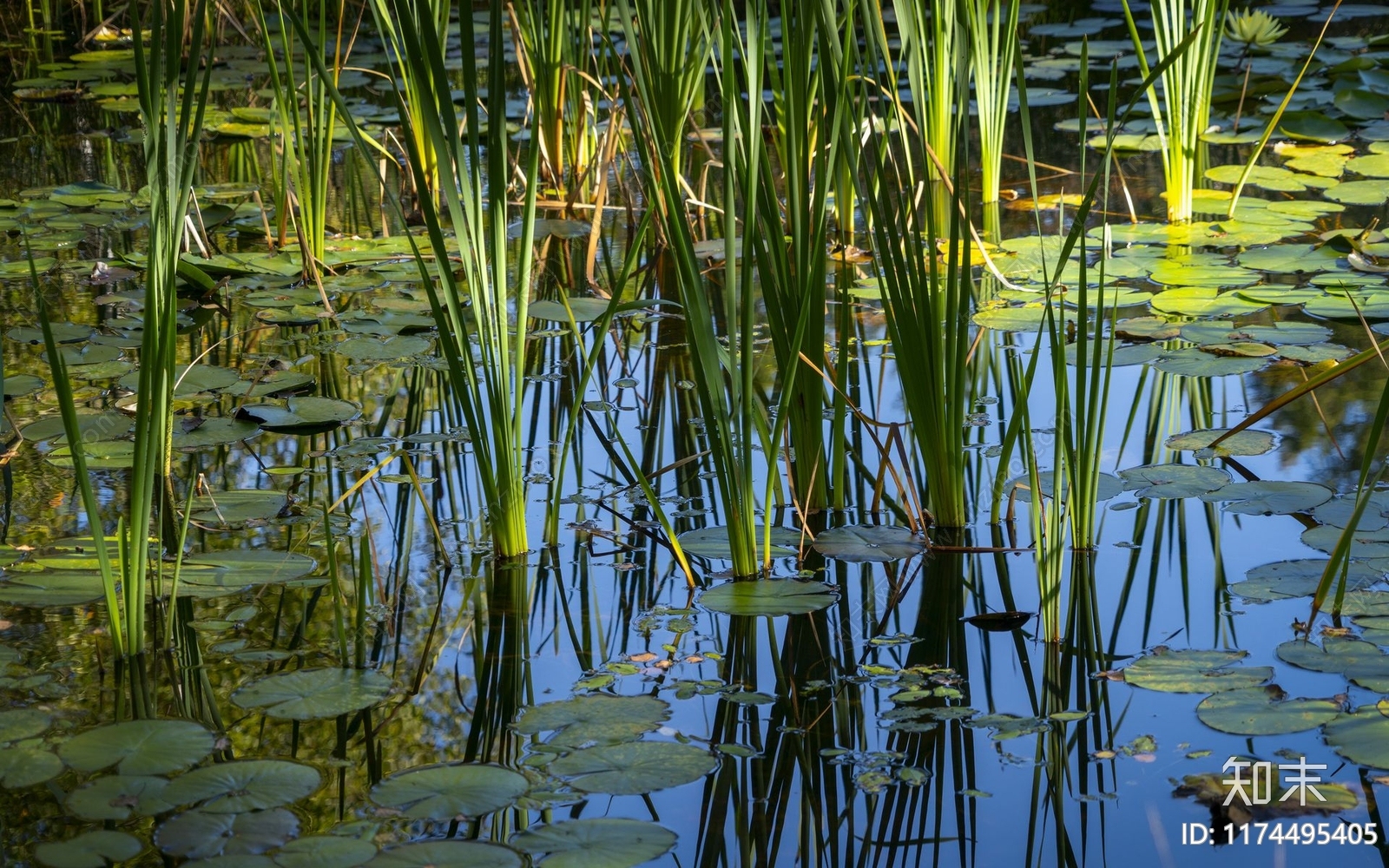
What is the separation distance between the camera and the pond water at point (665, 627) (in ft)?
4.30

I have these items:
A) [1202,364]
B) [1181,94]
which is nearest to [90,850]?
[1202,364]

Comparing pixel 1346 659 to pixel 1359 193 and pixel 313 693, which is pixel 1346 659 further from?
pixel 1359 193

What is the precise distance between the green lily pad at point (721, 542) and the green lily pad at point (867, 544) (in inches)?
1.6

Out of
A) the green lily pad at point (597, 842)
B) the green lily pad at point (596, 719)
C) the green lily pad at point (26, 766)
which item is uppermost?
the green lily pad at point (26, 766)

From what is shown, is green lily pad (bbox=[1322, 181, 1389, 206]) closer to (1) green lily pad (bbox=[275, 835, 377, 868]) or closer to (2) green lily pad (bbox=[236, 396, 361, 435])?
(2) green lily pad (bbox=[236, 396, 361, 435])

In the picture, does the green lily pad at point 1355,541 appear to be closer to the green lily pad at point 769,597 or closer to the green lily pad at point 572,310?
the green lily pad at point 769,597

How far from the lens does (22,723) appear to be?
1478mm

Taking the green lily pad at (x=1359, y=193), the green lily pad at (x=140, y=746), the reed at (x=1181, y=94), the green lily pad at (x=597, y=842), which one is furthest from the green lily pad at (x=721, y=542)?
the green lily pad at (x=1359, y=193)

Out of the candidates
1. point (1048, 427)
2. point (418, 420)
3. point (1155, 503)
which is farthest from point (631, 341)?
point (1155, 503)

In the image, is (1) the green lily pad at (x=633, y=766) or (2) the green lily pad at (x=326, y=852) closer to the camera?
(2) the green lily pad at (x=326, y=852)

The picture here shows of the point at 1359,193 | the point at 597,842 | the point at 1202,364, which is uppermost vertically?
the point at 1359,193

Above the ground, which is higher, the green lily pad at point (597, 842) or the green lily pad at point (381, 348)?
the green lily pad at point (381, 348)

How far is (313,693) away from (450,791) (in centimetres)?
28

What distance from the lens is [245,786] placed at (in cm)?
135
